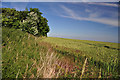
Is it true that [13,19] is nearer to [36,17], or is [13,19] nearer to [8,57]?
[36,17]

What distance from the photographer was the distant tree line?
21511mm

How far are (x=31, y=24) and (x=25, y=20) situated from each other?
77.8 inches

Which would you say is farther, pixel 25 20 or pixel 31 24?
pixel 25 20

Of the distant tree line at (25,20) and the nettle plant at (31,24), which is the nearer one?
the nettle plant at (31,24)

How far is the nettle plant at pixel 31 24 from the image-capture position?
837 inches

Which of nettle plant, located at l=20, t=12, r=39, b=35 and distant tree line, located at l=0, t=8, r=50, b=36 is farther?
distant tree line, located at l=0, t=8, r=50, b=36

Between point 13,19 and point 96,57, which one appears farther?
point 13,19

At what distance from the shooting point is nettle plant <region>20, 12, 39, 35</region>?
69.7ft

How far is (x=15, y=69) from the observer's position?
3.53 metres

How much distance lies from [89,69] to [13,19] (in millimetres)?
24624

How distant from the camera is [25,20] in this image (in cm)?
2222

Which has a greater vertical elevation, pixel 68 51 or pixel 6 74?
pixel 68 51

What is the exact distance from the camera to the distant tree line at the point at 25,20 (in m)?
21.5

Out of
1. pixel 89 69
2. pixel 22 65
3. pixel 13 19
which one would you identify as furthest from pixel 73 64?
pixel 13 19
